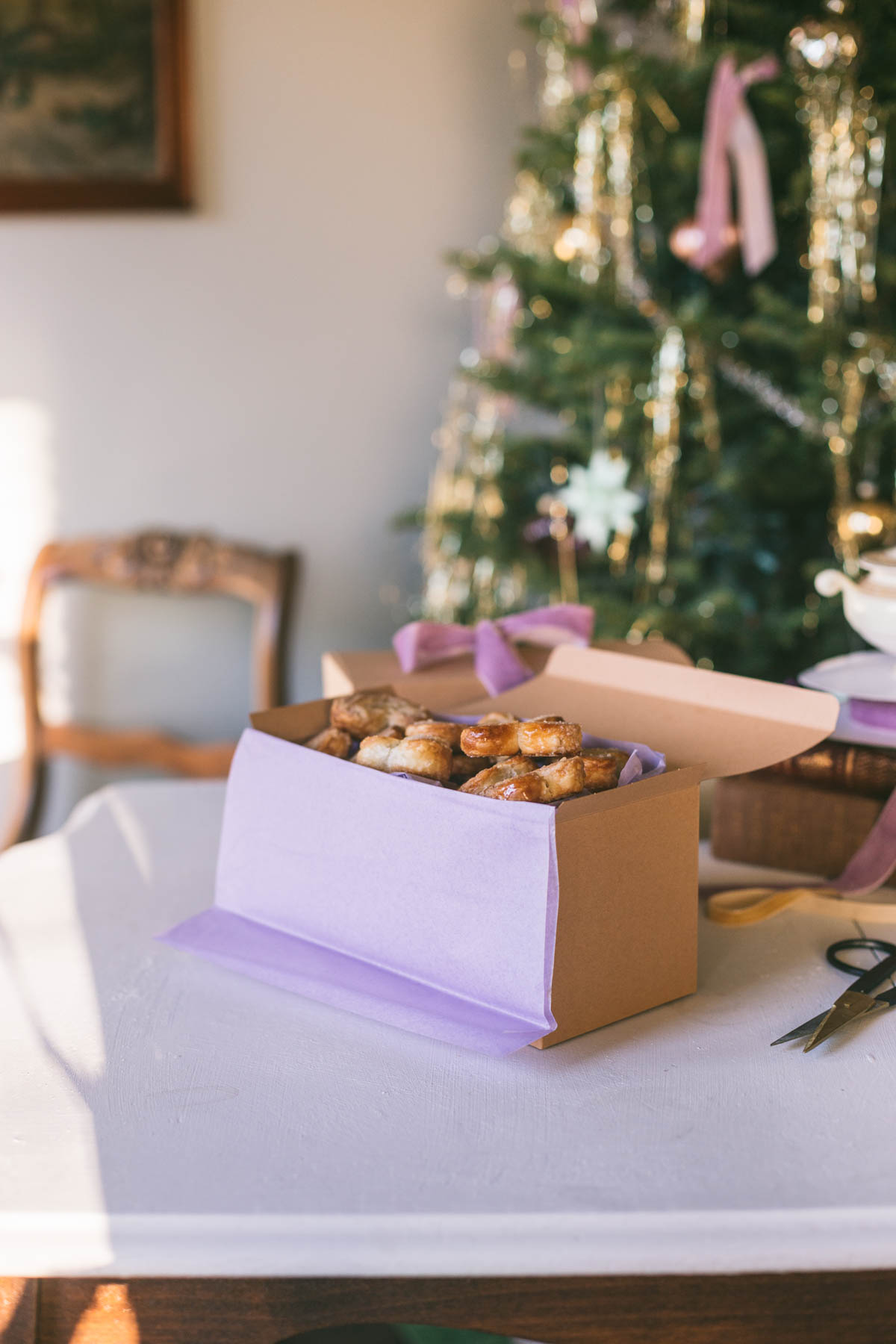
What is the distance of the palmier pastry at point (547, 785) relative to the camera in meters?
0.58

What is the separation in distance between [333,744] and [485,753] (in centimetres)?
10

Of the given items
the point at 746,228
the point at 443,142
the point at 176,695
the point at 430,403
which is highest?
the point at 443,142

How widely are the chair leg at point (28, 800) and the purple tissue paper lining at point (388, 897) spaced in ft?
6.01

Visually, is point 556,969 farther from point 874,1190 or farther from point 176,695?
point 176,695

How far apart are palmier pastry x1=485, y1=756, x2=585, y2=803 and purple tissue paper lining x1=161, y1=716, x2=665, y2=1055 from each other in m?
0.03

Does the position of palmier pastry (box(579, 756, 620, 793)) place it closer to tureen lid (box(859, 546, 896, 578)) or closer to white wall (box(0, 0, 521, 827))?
tureen lid (box(859, 546, 896, 578))

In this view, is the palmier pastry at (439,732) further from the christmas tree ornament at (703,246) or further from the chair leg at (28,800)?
the chair leg at (28,800)

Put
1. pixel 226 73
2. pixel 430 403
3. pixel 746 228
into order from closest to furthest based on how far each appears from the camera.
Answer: pixel 746 228 < pixel 226 73 < pixel 430 403

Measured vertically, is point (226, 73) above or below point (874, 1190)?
above

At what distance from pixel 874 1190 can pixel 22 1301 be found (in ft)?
1.10

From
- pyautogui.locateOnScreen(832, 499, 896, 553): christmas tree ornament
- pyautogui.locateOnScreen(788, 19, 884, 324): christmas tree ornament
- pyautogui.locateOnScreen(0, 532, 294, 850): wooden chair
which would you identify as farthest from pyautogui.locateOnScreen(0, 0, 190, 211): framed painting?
pyautogui.locateOnScreen(832, 499, 896, 553): christmas tree ornament

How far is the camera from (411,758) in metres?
0.63

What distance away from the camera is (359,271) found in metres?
2.36

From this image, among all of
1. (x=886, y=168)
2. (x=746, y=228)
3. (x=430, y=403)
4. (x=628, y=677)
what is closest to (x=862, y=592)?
(x=628, y=677)
